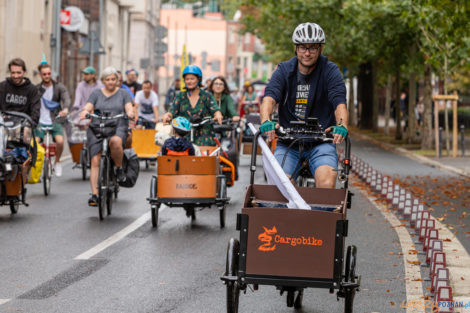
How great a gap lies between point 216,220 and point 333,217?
6335 mm

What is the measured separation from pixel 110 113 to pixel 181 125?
1259mm

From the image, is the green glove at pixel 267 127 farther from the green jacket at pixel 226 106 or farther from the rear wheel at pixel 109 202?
the green jacket at pixel 226 106

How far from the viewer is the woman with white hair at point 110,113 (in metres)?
12.3

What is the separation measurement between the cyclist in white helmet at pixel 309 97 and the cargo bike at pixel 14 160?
4.88 m

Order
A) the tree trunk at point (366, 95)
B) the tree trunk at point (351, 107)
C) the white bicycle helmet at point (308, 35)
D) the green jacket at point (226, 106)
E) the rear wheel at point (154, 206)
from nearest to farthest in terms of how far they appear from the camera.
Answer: the white bicycle helmet at point (308, 35)
the rear wheel at point (154, 206)
the green jacket at point (226, 106)
the tree trunk at point (366, 95)
the tree trunk at point (351, 107)

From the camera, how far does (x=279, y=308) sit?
702 cm

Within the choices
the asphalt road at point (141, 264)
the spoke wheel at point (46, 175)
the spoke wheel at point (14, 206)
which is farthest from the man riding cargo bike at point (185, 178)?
the spoke wheel at point (46, 175)

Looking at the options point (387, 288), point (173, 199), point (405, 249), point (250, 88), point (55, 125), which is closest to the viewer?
point (387, 288)

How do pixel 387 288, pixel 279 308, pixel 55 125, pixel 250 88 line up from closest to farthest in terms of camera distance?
pixel 279 308
pixel 387 288
pixel 55 125
pixel 250 88

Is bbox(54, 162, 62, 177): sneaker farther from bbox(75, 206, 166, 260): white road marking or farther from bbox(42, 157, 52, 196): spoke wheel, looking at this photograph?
bbox(75, 206, 166, 260): white road marking

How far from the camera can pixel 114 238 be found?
10367mm

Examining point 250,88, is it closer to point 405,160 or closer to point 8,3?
point 405,160

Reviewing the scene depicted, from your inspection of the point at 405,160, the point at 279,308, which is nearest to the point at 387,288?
the point at 279,308

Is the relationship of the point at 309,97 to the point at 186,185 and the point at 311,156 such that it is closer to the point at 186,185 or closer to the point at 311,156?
the point at 311,156
